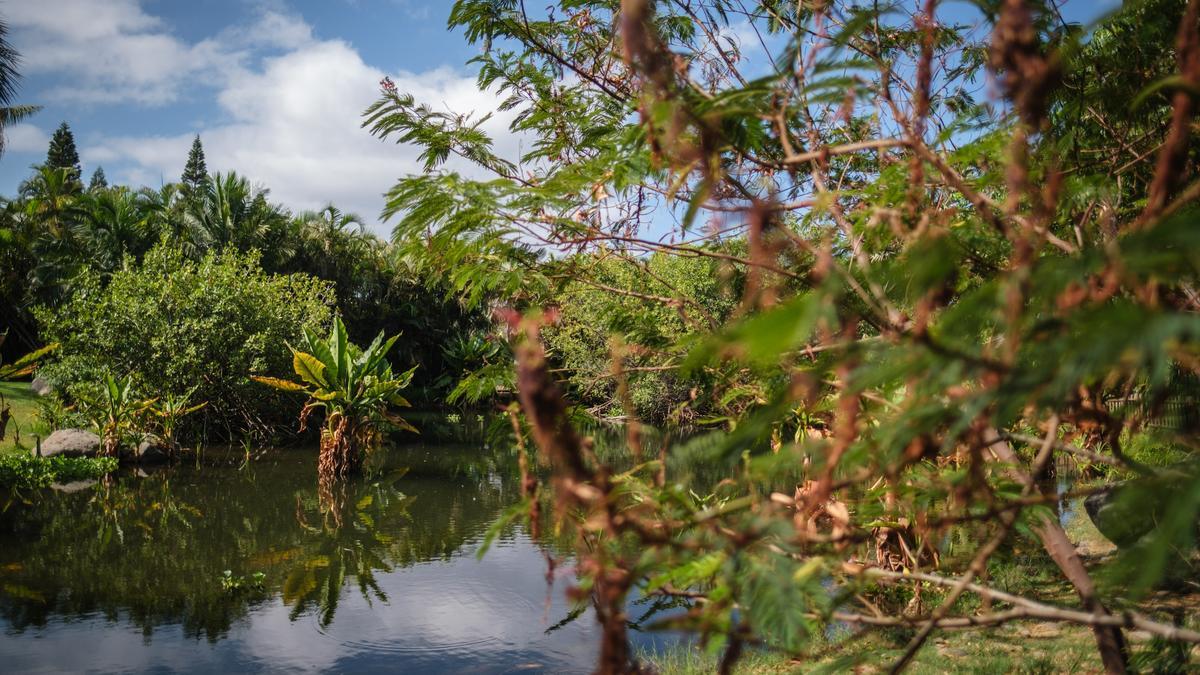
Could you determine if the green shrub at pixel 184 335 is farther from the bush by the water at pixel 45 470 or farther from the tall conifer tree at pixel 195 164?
the tall conifer tree at pixel 195 164

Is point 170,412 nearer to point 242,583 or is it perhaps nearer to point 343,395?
point 343,395

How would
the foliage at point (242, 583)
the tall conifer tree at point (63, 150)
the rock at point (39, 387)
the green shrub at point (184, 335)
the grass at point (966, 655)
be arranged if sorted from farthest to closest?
the tall conifer tree at point (63, 150), the rock at point (39, 387), the green shrub at point (184, 335), the foliage at point (242, 583), the grass at point (966, 655)

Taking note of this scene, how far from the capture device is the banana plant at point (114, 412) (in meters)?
14.9

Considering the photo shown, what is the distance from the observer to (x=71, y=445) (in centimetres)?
1487

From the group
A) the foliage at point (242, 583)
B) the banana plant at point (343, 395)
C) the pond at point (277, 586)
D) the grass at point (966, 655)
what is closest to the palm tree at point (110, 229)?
the banana plant at point (343, 395)

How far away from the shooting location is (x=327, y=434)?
560 inches

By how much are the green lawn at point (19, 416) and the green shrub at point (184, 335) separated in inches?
43.3

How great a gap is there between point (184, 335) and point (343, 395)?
513 cm

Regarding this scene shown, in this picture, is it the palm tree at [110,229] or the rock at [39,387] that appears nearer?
the rock at [39,387]

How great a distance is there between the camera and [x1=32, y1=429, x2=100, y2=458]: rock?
48.2ft

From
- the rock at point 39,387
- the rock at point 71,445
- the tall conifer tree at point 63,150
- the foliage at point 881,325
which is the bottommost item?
the rock at point 71,445

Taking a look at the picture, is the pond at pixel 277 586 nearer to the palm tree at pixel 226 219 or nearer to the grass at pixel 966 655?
the grass at pixel 966 655

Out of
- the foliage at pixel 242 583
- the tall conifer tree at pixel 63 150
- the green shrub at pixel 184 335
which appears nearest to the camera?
the foliage at pixel 242 583

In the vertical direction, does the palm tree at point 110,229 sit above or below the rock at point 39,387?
above
